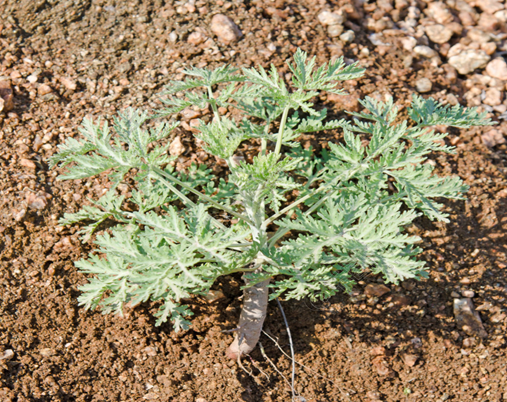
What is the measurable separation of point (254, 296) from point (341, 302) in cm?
61

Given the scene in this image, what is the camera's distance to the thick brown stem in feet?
8.41

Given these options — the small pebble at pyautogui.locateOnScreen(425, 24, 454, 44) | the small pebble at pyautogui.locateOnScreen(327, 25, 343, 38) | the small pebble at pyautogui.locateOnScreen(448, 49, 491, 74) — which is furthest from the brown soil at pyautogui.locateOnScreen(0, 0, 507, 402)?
the small pebble at pyautogui.locateOnScreen(425, 24, 454, 44)

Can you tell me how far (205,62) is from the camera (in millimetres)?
3490

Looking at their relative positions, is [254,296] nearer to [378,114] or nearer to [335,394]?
[335,394]

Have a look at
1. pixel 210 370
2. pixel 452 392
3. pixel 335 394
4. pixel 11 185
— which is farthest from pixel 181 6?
pixel 452 392

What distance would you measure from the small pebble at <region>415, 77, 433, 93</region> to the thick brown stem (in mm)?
1999

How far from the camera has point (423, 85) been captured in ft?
12.0

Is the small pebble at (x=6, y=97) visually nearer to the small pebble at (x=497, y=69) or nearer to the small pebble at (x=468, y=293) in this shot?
the small pebble at (x=468, y=293)

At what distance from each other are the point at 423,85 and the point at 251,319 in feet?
7.31

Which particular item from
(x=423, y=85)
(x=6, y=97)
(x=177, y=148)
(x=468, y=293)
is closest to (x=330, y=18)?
(x=423, y=85)

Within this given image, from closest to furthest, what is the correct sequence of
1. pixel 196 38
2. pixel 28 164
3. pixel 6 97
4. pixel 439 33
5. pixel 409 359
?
1. pixel 409 359
2. pixel 28 164
3. pixel 6 97
4. pixel 196 38
5. pixel 439 33

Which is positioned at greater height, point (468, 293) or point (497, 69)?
point (497, 69)

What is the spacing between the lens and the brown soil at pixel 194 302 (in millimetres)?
2604

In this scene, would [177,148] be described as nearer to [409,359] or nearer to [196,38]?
[196,38]
